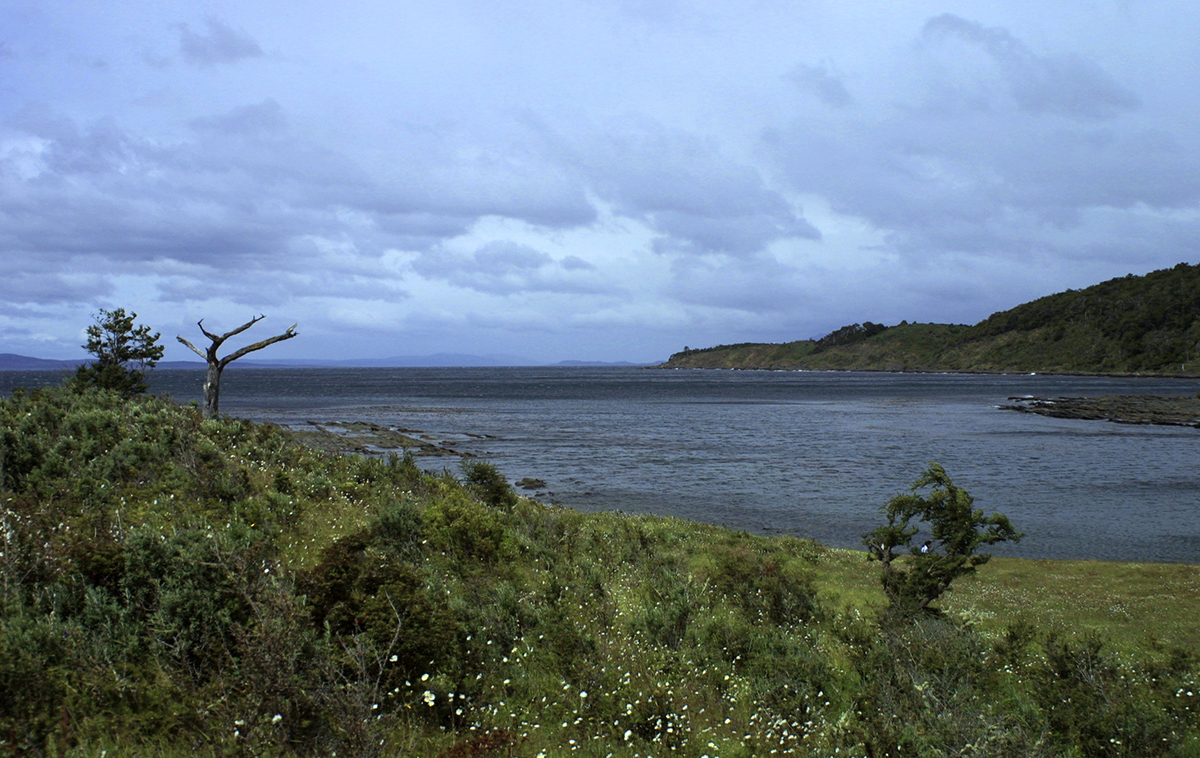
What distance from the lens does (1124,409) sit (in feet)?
258

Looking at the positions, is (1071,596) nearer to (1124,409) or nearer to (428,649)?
(428,649)

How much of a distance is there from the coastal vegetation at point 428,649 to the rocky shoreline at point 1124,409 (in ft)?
231

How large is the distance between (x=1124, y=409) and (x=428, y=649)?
93659 mm

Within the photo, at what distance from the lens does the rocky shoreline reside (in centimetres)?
6931

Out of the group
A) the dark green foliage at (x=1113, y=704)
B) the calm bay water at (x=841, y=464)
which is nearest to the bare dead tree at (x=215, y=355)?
the calm bay water at (x=841, y=464)

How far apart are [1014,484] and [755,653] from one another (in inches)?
1350

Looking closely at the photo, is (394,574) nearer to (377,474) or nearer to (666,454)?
(377,474)

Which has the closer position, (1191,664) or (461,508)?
(1191,664)

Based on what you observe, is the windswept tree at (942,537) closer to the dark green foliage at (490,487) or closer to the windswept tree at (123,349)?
the dark green foliage at (490,487)

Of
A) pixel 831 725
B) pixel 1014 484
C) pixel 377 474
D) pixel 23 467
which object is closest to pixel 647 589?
pixel 831 725

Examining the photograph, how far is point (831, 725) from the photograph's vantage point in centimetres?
621

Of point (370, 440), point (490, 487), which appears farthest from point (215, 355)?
point (370, 440)

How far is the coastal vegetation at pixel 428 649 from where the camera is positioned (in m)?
4.98

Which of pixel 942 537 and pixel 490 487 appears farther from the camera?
pixel 490 487
